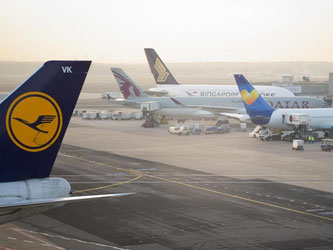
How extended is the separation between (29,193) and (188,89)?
302 ft

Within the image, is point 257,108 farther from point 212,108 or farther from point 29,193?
point 29,193

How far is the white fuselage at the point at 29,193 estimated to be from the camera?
61.5 feet

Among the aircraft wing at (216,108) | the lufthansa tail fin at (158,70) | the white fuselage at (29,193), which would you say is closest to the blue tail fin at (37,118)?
the white fuselage at (29,193)

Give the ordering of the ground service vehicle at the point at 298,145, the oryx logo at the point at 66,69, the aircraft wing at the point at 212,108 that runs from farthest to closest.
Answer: the aircraft wing at the point at 212,108, the ground service vehicle at the point at 298,145, the oryx logo at the point at 66,69

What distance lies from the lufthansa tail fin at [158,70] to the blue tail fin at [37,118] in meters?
96.4

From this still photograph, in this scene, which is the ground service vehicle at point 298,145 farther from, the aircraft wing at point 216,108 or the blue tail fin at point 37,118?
the blue tail fin at point 37,118

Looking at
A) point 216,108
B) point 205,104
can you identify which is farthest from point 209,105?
point 216,108

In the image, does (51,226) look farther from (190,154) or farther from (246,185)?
(190,154)

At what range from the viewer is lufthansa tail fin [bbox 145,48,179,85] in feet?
380

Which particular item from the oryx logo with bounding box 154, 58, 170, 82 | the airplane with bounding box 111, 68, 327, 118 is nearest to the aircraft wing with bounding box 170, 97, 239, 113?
the airplane with bounding box 111, 68, 327, 118

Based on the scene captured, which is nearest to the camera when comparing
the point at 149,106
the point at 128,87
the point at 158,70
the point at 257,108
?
the point at 257,108

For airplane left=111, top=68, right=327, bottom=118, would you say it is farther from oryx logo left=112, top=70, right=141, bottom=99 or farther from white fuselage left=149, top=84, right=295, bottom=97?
white fuselage left=149, top=84, right=295, bottom=97

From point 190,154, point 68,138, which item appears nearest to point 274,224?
point 190,154

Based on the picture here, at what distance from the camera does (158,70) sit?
117m
